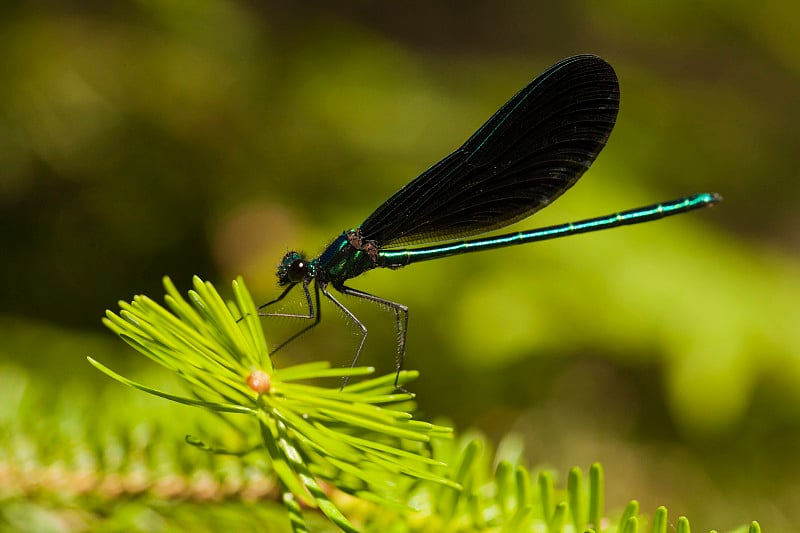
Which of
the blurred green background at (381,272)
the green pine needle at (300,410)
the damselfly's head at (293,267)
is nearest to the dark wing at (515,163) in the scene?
the damselfly's head at (293,267)

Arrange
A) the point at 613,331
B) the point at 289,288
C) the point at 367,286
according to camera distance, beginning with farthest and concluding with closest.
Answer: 1. the point at 367,286
2. the point at 613,331
3. the point at 289,288

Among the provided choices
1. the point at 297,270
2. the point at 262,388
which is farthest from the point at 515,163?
the point at 262,388

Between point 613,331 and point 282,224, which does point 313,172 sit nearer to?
point 282,224

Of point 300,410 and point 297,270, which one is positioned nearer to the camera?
point 300,410

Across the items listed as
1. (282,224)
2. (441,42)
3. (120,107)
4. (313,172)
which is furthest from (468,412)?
(441,42)

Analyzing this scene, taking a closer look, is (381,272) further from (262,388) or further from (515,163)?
(262,388)
